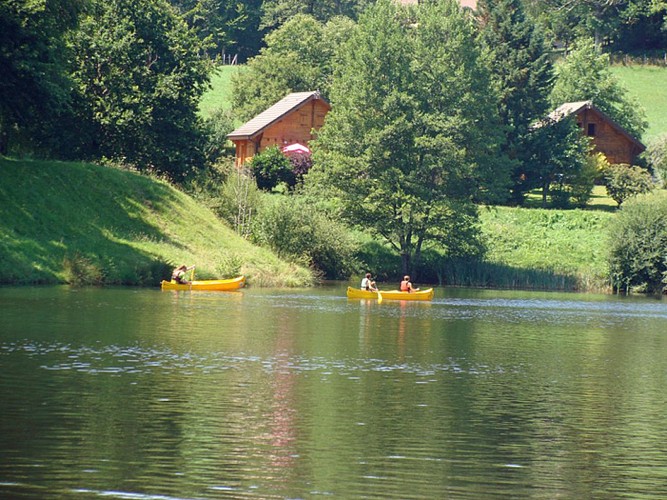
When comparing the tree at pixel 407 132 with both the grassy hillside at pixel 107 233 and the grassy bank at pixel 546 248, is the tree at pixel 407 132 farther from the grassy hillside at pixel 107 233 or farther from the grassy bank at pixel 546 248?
the grassy hillside at pixel 107 233

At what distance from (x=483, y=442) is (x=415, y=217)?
5393 cm

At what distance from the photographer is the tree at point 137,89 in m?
68.9

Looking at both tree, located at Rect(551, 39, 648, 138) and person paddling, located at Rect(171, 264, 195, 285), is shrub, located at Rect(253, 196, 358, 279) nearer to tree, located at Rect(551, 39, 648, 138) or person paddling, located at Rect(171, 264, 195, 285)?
person paddling, located at Rect(171, 264, 195, 285)

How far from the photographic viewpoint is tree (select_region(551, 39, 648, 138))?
112438 millimetres

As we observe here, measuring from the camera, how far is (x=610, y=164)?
344ft

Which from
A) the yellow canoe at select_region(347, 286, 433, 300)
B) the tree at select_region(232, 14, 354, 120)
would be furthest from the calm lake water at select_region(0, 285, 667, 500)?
the tree at select_region(232, 14, 354, 120)

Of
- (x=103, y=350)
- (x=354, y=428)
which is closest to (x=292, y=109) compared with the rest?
(x=103, y=350)

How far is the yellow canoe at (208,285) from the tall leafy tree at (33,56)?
10.2m

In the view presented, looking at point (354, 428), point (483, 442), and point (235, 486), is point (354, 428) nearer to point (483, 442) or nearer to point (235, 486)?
point (483, 442)

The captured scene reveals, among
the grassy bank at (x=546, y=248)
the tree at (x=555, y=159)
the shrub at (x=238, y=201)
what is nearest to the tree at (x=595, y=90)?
the tree at (x=555, y=159)

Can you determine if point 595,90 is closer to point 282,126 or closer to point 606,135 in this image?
point 606,135

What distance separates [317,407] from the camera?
939 inches

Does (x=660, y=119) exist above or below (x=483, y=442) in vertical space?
above

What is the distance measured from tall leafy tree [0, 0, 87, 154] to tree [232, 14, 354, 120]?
53.5m
